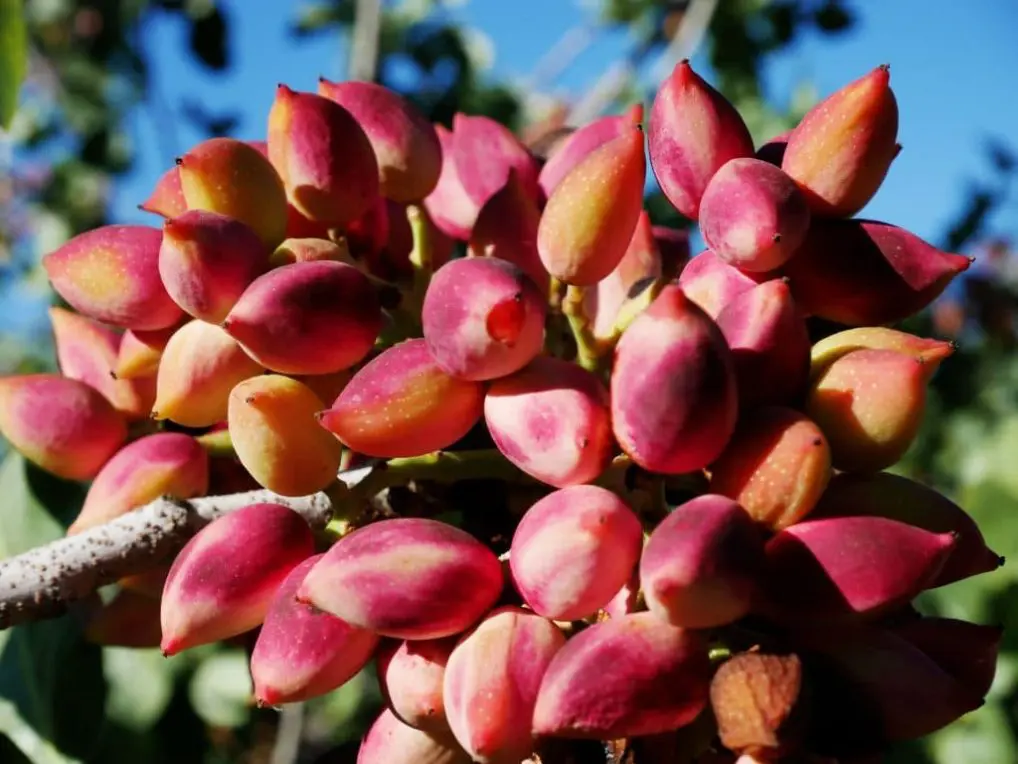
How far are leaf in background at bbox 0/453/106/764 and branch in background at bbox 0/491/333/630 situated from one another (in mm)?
371

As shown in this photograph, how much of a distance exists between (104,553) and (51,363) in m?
1.14

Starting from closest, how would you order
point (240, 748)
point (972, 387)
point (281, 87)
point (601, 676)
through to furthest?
point (601, 676) < point (281, 87) < point (240, 748) < point (972, 387)

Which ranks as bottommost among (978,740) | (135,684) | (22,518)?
(978,740)

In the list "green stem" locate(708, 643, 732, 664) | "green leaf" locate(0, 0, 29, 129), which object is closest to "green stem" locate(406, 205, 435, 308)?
"green stem" locate(708, 643, 732, 664)

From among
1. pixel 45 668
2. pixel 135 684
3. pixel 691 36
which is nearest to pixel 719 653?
pixel 45 668

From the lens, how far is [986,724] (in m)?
1.68

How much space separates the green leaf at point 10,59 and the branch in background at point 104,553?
752 mm

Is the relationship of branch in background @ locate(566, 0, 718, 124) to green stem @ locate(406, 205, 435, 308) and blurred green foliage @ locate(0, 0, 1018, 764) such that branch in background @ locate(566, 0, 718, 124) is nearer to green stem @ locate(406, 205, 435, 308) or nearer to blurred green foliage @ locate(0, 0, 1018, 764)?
Result: blurred green foliage @ locate(0, 0, 1018, 764)

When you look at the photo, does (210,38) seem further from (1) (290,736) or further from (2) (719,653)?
(2) (719,653)

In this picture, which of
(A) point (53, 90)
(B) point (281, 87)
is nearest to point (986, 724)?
(B) point (281, 87)

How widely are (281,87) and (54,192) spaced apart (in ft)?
11.3

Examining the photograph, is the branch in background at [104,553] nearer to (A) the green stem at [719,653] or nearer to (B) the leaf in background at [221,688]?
(A) the green stem at [719,653]

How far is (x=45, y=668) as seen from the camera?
116 cm

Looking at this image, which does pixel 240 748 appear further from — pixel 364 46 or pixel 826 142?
pixel 826 142
